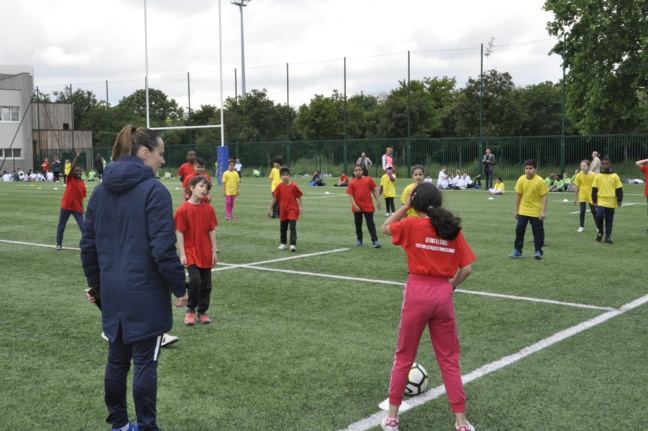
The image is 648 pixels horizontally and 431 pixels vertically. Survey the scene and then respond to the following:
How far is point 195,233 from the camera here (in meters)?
7.30

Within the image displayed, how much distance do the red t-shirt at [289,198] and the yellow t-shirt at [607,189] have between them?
6329mm

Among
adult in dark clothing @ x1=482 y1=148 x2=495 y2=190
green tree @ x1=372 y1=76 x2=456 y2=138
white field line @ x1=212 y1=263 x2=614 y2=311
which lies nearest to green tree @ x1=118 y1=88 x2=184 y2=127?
green tree @ x1=372 y1=76 x2=456 y2=138

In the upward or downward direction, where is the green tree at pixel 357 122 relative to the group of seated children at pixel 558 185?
upward

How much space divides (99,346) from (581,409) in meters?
4.45

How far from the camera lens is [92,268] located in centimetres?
422

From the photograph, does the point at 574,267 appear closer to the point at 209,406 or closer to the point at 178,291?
the point at 209,406

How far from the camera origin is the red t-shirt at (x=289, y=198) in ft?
41.3

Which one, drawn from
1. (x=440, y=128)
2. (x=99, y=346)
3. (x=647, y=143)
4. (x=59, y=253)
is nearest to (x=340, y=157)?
(x=440, y=128)

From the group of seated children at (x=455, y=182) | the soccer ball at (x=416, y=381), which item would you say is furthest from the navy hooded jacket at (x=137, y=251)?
the group of seated children at (x=455, y=182)

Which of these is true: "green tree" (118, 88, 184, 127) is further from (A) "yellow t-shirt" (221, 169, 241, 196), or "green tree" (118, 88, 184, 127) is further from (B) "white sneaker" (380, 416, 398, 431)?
(B) "white sneaker" (380, 416, 398, 431)

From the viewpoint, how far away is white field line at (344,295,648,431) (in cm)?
471

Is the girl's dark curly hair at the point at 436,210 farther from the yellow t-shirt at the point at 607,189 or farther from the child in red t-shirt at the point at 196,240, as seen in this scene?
the yellow t-shirt at the point at 607,189

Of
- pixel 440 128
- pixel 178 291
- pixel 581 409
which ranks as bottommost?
pixel 581 409

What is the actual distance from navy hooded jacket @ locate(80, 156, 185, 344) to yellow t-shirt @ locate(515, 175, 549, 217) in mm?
8879
